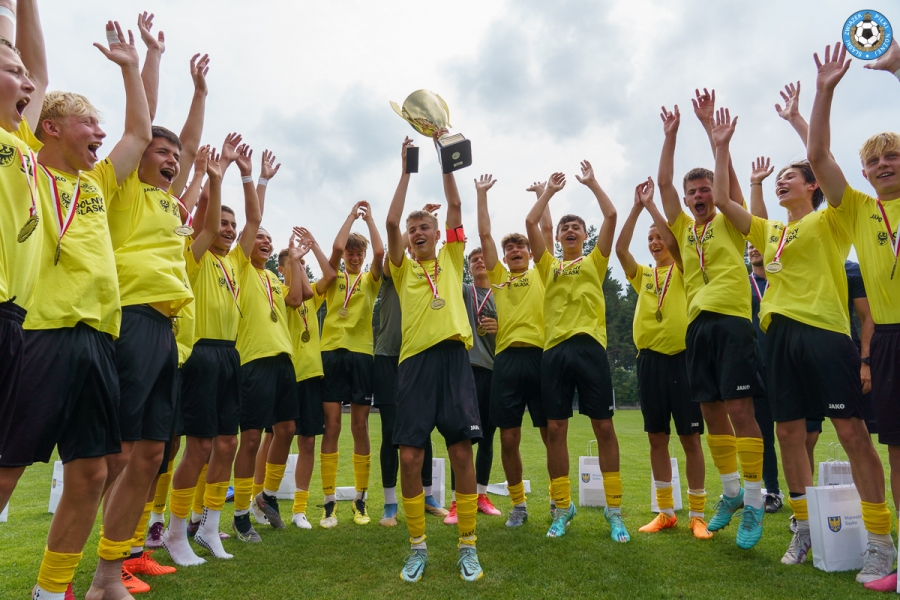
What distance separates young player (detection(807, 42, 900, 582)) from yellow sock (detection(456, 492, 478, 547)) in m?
2.81

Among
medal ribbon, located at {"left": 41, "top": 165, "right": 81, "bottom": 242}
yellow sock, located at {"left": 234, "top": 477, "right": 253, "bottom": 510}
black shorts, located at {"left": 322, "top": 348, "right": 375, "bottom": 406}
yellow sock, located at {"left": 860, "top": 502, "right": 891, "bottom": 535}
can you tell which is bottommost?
yellow sock, located at {"left": 860, "top": 502, "right": 891, "bottom": 535}

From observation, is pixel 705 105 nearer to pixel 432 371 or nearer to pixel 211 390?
pixel 432 371

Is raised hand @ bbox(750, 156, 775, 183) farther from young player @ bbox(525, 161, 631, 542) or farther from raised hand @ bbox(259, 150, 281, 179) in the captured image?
raised hand @ bbox(259, 150, 281, 179)

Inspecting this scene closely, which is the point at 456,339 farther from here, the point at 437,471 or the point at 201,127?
the point at 437,471

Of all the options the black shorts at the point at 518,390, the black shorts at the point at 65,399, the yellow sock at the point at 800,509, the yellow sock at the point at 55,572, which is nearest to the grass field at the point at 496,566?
the yellow sock at the point at 800,509

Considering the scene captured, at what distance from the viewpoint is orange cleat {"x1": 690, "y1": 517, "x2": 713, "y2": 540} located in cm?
572

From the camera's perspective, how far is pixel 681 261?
628cm

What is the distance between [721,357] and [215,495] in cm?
485

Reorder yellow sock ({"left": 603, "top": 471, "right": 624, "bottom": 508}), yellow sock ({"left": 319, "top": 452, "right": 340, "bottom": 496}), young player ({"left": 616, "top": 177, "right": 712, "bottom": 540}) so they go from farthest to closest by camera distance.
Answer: yellow sock ({"left": 319, "top": 452, "right": 340, "bottom": 496}), young player ({"left": 616, "top": 177, "right": 712, "bottom": 540}), yellow sock ({"left": 603, "top": 471, "right": 624, "bottom": 508})

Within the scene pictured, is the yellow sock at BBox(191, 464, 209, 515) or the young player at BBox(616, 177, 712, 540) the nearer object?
the young player at BBox(616, 177, 712, 540)

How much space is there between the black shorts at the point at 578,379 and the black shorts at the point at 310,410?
2932 mm

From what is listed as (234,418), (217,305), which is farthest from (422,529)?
(217,305)

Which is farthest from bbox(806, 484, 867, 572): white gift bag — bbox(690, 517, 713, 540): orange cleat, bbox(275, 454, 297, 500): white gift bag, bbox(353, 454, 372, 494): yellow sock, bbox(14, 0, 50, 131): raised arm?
bbox(275, 454, 297, 500): white gift bag

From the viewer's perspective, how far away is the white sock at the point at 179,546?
5.14 metres
